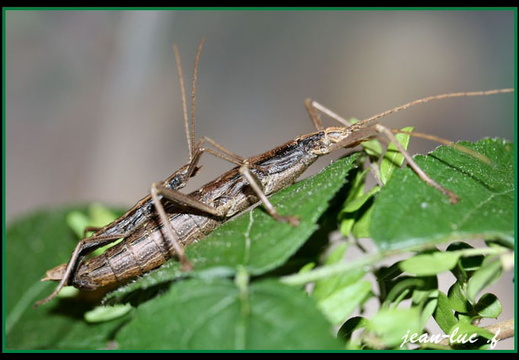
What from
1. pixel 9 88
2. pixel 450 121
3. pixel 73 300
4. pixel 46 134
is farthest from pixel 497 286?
pixel 9 88

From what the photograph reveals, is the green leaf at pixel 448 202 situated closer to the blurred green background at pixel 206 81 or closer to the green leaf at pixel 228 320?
the green leaf at pixel 228 320

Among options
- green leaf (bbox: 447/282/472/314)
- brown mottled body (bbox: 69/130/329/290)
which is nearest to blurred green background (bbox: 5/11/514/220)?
brown mottled body (bbox: 69/130/329/290)

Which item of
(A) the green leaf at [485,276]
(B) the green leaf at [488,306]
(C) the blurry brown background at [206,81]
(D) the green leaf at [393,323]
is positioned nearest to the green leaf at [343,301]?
(D) the green leaf at [393,323]

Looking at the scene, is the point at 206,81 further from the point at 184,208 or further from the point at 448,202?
the point at 448,202

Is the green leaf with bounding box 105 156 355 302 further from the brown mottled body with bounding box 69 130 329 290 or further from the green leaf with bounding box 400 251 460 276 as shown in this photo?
the brown mottled body with bounding box 69 130 329 290

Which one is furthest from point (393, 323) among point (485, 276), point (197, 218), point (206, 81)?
point (206, 81)

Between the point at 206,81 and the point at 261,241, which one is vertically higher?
the point at 206,81
